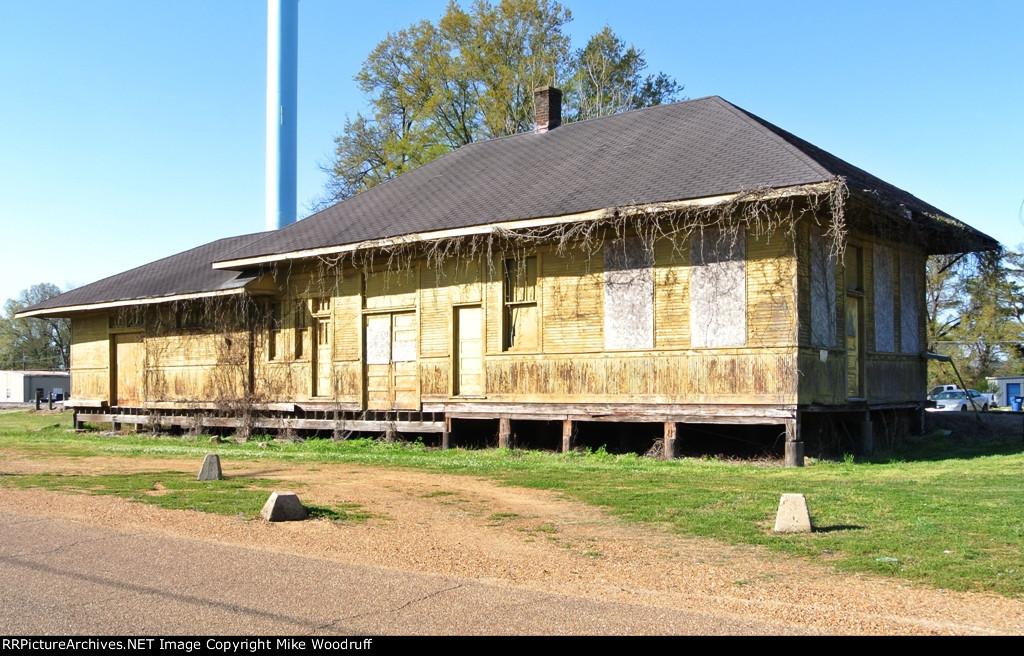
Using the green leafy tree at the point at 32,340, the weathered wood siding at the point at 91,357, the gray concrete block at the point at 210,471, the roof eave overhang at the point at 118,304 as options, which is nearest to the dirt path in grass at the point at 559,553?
the gray concrete block at the point at 210,471

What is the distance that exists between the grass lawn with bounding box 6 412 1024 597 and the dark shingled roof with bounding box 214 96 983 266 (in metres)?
4.55

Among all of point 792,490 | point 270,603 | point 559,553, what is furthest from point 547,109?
point 270,603

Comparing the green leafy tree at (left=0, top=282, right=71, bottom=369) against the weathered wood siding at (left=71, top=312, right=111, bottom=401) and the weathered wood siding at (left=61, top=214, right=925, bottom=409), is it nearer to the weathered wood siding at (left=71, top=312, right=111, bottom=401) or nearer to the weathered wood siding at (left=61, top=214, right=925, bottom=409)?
the weathered wood siding at (left=71, top=312, right=111, bottom=401)

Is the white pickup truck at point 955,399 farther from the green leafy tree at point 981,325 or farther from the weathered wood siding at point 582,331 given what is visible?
the weathered wood siding at point 582,331

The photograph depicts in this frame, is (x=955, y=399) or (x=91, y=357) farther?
(x=955, y=399)

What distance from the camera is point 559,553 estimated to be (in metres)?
8.66

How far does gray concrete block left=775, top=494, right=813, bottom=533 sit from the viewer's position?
30.6 feet

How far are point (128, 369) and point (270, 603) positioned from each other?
78.7 ft

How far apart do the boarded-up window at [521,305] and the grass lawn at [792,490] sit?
2300 millimetres

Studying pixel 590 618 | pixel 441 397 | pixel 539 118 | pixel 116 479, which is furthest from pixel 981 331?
pixel 590 618

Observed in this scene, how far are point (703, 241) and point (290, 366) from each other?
11498 mm

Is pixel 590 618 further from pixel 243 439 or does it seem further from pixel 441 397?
pixel 243 439

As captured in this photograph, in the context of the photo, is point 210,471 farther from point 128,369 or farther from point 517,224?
point 128,369

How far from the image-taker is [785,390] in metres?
16.1
